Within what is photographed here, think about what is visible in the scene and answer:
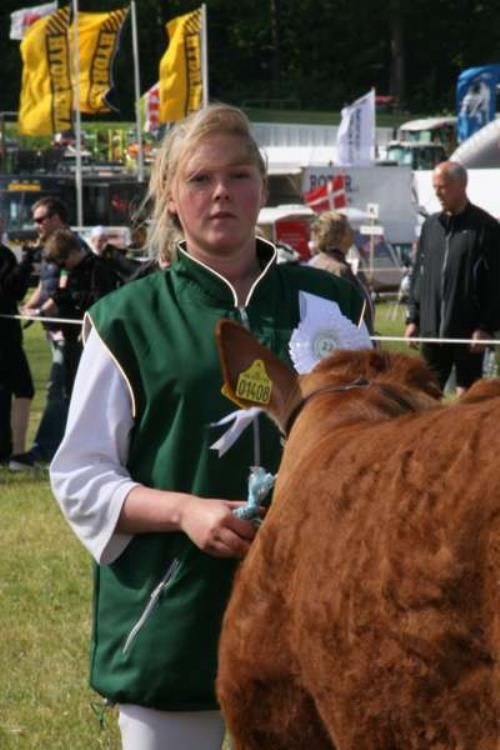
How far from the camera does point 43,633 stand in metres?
7.40

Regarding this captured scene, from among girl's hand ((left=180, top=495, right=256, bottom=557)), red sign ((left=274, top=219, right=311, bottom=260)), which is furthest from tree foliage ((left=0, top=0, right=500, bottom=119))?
girl's hand ((left=180, top=495, right=256, bottom=557))

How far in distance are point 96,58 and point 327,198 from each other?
28.6 feet

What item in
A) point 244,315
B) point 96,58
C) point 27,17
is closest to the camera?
point 244,315

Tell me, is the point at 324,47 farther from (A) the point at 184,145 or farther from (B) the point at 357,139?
(A) the point at 184,145

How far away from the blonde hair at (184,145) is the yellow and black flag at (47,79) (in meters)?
33.0

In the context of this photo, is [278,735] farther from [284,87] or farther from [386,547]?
[284,87]

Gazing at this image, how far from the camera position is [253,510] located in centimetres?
301

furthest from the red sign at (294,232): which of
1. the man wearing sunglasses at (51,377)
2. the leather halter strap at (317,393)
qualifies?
the leather halter strap at (317,393)

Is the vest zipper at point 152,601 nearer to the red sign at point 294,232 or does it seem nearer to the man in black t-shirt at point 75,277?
the man in black t-shirt at point 75,277

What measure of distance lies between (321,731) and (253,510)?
0.57 m

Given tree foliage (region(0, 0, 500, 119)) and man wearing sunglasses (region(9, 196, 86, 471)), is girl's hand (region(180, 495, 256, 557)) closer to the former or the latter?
man wearing sunglasses (region(9, 196, 86, 471))

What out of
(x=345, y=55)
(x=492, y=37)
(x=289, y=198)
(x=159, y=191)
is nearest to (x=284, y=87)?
(x=345, y=55)

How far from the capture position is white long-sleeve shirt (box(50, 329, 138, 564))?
324cm

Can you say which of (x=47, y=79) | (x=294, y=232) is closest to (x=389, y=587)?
(x=294, y=232)
